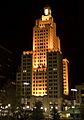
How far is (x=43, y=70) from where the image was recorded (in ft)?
424

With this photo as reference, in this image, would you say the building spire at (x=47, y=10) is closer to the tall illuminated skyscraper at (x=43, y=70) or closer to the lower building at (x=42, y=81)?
the tall illuminated skyscraper at (x=43, y=70)

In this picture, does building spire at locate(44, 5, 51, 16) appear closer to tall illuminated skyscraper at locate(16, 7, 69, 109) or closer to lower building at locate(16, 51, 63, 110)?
tall illuminated skyscraper at locate(16, 7, 69, 109)

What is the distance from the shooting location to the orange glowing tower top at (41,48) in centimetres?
12744

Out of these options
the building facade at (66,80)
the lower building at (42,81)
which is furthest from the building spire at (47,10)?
the building facade at (66,80)

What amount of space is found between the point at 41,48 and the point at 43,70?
A: 1233cm

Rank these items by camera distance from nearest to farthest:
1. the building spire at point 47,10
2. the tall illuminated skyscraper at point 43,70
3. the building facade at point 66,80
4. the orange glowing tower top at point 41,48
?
the tall illuminated skyscraper at point 43,70 → the orange glowing tower top at point 41,48 → the building spire at point 47,10 → the building facade at point 66,80

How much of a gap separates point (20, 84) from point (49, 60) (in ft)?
61.7

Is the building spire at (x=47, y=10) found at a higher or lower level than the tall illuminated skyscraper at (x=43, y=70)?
higher

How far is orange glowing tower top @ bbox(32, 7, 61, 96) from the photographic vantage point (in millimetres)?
127438

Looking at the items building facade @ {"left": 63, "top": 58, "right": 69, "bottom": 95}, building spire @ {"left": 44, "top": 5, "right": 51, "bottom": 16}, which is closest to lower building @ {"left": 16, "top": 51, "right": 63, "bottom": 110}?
building facade @ {"left": 63, "top": 58, "right": 69, "bottom": 95}

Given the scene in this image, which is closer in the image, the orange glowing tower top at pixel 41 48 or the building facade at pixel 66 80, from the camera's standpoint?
the orange glowing tower top at pixel 41 48

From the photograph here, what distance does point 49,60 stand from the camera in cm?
12775

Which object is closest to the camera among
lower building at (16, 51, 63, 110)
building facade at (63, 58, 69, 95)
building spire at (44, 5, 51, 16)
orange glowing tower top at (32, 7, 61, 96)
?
lower building at (16, 51, 63, 110)

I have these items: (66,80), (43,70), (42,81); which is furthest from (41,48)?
(66,80)
